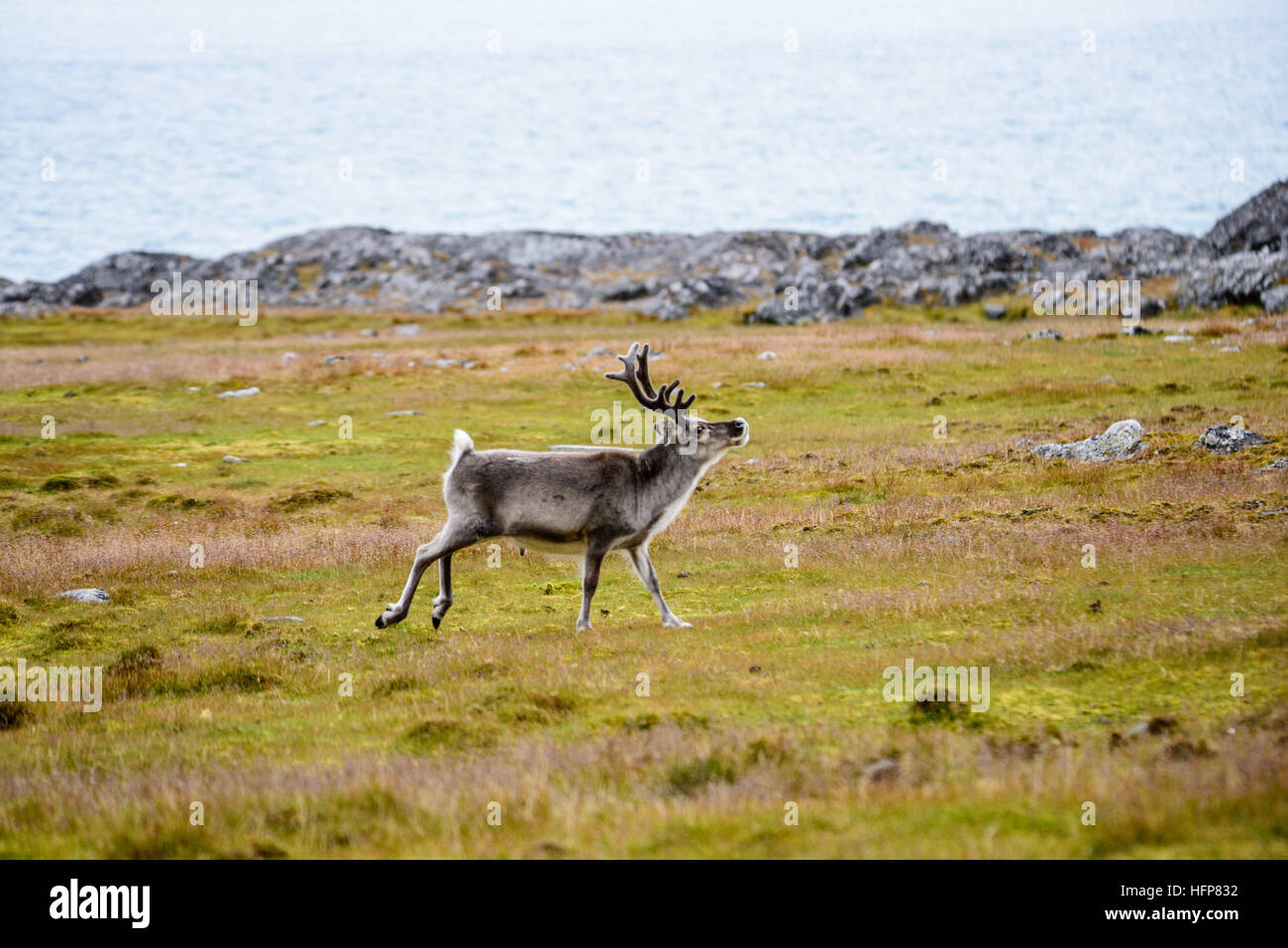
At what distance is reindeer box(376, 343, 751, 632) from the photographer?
48.6 ft

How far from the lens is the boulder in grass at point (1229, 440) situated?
23547 mm

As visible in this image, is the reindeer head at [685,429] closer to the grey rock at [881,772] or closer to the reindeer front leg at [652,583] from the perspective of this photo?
the reindeer front leg at [652,583]

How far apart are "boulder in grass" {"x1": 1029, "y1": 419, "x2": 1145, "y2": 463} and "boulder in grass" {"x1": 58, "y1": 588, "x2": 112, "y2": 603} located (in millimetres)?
19275

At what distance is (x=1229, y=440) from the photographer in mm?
23781

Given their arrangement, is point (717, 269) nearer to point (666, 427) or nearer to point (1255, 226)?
point (1255, 226)

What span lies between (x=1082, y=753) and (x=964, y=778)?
1.29 m

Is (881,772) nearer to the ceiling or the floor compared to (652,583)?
nearer to the floor

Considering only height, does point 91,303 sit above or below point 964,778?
above

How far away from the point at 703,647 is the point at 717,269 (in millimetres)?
111373

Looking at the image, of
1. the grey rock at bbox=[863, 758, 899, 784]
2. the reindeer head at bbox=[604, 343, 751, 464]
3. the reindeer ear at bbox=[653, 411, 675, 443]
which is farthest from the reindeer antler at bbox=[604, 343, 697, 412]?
the grey rock at bbox=[863, 758, 899, 784]

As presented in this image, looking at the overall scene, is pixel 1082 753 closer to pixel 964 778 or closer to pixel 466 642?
pixel 964 778

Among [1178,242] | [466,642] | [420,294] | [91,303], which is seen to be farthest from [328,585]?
[91,303]

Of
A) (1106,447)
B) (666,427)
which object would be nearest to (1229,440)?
(1106,447)

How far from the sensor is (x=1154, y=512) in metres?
19.4
